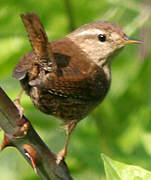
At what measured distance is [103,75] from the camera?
3.30 m

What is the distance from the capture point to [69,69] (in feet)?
8.82

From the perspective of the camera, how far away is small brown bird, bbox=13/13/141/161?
98.6 inches

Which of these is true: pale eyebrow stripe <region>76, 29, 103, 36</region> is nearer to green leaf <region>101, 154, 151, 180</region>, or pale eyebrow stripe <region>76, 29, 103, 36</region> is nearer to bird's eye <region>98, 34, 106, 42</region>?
bird's eye <region>98, 34, 106, 42</region>

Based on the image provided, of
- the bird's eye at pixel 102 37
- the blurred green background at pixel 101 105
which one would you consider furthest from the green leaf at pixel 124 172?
the bird's eye at pixel 102 37

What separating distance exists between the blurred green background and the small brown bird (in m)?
0.13

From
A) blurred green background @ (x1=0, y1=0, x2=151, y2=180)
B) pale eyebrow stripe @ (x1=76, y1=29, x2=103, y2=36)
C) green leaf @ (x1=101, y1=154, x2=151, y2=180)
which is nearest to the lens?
green leaf @ (x1=101, y1=154, x2=151, y2=180)

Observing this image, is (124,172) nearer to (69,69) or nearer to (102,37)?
(69,69)

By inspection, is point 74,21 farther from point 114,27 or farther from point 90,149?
point 90,149

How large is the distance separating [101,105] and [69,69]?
0.81m

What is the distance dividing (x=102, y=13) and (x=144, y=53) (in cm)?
42

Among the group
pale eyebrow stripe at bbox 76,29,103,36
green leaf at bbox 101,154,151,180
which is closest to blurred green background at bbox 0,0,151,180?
pale eyebrow stripe at bbox 76,29,103,36

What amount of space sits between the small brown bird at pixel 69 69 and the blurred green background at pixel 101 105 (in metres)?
0.13

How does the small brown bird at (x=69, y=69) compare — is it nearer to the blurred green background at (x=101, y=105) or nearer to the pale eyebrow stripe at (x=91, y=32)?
the pale eyebrow stripe at (x=91, y=32)

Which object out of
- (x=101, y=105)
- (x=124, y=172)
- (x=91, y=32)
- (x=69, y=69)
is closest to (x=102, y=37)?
(x=91, y=32)
